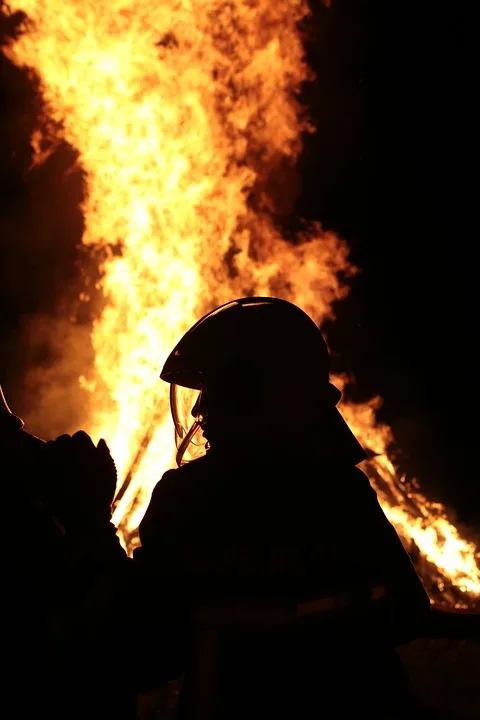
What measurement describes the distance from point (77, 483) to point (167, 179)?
26.7ft

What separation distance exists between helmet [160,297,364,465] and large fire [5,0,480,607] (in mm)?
6675

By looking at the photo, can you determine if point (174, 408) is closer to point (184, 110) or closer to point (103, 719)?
point (103, 719)

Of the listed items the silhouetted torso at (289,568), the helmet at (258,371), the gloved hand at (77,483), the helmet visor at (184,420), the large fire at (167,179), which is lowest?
the silhouetted torso at (289,568)

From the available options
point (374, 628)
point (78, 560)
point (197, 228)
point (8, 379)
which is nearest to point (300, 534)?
point (374, 628)

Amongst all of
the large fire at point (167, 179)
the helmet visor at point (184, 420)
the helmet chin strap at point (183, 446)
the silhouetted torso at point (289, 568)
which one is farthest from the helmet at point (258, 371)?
the large fire at point (167, 179)

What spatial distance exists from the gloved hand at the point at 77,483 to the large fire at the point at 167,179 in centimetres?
749

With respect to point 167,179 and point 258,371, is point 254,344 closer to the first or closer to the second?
point 258,371

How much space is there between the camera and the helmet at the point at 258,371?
2039 millimetres

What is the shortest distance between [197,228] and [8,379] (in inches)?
306

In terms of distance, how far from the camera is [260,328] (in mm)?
2328

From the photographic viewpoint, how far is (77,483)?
149 centimetres

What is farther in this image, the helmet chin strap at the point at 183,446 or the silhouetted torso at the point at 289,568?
the helmet chin strap at the point at 183,446

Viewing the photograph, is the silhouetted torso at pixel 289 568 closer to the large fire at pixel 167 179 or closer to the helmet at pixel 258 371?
the helmet at pixel 258 371

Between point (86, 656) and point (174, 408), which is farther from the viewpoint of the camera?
point (174, 408)
